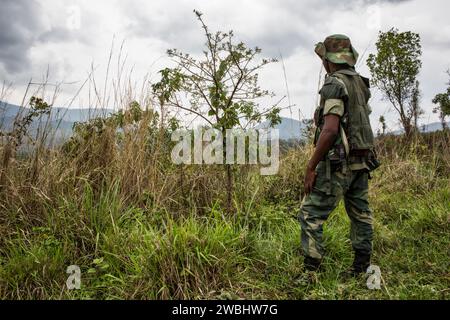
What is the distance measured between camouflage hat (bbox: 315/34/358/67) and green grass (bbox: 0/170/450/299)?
1499 mm

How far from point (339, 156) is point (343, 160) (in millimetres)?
43

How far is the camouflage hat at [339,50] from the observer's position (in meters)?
3.01

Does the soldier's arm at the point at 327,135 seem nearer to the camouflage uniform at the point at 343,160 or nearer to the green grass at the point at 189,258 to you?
the camouflage uniform at the point at 343,160

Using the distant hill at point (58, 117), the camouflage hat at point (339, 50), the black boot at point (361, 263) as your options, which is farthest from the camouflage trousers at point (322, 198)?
the distant hill at point (58, 117)

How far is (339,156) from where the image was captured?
284 centimetres

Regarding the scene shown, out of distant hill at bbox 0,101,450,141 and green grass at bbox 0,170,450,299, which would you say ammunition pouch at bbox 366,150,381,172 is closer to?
green grass at bbox 0,170,450,299

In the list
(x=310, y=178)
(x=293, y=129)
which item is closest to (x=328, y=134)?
(x=310, y=178)

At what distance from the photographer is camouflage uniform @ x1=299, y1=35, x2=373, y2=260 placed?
2846 mm

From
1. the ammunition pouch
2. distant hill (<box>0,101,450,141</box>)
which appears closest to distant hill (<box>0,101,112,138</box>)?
distant hill (<box>0,101,450,141</box>)

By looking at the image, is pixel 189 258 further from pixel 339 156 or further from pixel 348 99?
pixel 348 99

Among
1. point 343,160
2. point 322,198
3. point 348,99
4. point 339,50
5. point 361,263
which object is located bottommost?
point 361,263

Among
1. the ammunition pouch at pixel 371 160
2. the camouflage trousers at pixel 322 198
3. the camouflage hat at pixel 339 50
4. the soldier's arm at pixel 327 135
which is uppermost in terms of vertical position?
the camouflage hat at pixel 339 50
